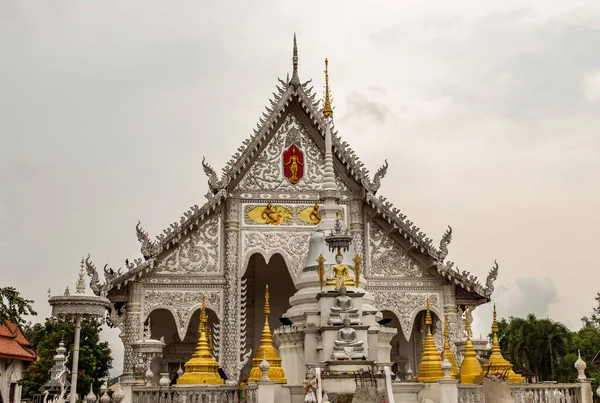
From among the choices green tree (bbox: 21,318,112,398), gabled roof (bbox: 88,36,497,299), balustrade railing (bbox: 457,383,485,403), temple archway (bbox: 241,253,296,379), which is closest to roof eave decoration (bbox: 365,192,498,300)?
gabled roof (bbox: 88,36,497,299)

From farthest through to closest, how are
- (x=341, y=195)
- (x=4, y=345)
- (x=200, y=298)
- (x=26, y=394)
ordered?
(x=26, y=394), (x=4, y=345), (x=341, y=195), (x=200, y=298)

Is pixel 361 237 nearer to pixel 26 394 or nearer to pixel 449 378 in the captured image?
pixel 449 378

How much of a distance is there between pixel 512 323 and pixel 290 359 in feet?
96.8

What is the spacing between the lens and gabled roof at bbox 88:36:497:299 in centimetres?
1767

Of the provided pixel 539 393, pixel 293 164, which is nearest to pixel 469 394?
pixel 539 393

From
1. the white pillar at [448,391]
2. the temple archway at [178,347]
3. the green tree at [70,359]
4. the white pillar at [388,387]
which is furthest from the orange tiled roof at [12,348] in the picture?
the white pillar at [448,391]

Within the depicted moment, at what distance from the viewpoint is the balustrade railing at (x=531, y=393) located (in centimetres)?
1187

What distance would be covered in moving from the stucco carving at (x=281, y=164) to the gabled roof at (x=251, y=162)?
233 millimetres

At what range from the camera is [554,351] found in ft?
117

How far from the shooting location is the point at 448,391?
11.6m

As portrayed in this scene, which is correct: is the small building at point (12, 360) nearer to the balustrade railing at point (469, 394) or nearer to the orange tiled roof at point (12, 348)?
the orange tiled roof at point (12, 348)

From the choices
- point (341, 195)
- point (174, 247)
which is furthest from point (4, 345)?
point (341, 195)

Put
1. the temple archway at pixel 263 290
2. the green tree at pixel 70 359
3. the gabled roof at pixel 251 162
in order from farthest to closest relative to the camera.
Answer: the green tree at pixel 70 359, the temple archway at pixel 263 290, the gabled roof at pixel 251 162

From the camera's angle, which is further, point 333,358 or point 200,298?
point 200,298
